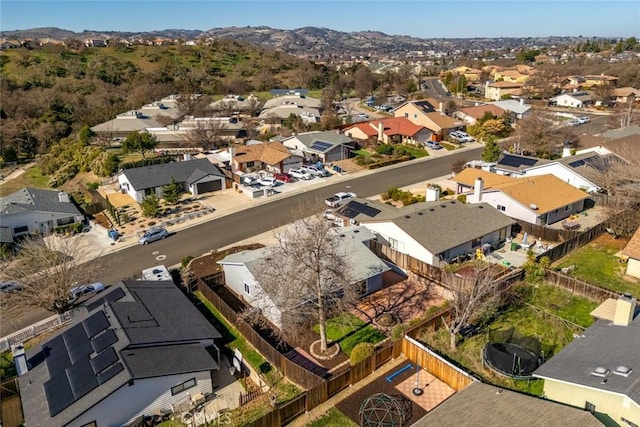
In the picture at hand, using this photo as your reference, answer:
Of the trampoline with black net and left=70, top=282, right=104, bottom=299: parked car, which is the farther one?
left=70, top=282, right=104, bottom=299: parked car

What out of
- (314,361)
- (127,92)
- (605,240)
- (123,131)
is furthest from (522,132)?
(127,92)

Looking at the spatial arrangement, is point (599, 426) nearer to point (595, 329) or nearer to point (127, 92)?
point (595, 329)

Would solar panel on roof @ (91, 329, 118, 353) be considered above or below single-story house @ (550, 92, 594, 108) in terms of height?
below

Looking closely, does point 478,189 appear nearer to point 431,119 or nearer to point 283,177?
point 283,177

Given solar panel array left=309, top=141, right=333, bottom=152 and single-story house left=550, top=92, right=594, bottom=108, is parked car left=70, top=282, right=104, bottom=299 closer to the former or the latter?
solar panel array left=309, top=141, right=333, bottom=152

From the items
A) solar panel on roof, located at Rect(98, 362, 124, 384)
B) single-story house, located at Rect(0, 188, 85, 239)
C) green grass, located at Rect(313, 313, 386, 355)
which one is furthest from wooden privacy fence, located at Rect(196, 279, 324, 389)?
single-story house, located at Rect(0, 188, 85, 239)

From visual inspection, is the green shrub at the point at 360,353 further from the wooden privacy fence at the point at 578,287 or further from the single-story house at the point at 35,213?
the single-story house at the point at 35,213
